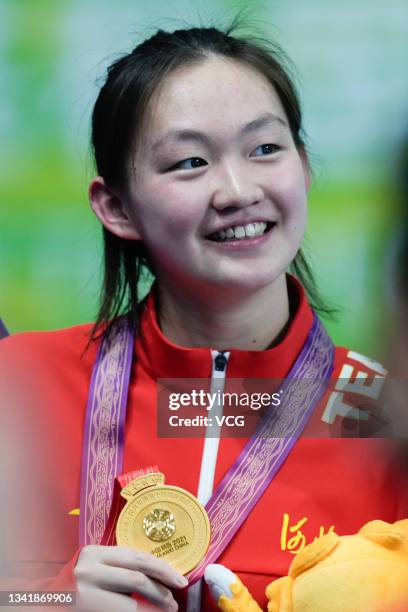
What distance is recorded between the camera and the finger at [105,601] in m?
1.31

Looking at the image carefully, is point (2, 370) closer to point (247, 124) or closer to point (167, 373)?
point (167, 373)

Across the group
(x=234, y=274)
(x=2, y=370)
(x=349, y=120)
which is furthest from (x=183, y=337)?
(x=349, y=120)

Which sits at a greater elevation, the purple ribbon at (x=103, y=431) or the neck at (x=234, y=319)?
the neck at (x=234, y=319)

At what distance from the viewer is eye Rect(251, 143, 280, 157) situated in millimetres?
1493

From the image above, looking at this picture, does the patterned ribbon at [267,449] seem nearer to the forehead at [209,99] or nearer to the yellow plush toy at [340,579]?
the yellow plush toy at [340,579]

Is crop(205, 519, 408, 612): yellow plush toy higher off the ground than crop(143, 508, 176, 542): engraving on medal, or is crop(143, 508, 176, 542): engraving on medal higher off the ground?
crop(143, 508, 176, 542): engraving on medal

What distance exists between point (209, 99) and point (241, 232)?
210 millimetres

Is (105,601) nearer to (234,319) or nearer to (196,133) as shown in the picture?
(234,319)

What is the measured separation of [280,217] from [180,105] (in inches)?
9.1

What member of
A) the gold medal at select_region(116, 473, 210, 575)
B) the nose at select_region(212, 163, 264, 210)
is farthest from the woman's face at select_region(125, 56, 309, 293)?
the gold medal at select_region(116, 473, 210, 575)

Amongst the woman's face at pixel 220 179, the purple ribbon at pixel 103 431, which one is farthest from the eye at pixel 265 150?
the purple ribbon at pixel 103 431

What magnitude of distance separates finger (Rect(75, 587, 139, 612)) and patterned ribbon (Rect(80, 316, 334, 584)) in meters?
0.09

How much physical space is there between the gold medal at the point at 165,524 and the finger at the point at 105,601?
2.8 inches

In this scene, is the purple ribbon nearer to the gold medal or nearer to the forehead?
the gold medal
